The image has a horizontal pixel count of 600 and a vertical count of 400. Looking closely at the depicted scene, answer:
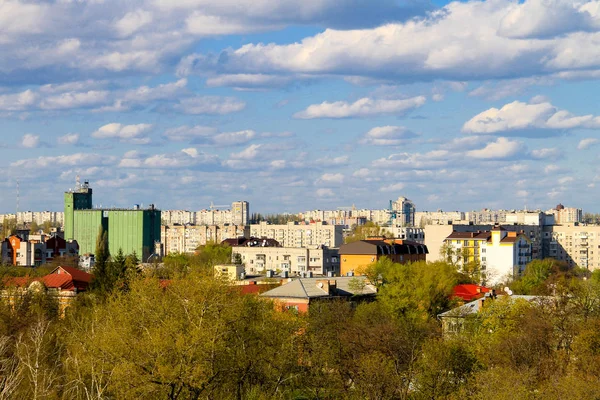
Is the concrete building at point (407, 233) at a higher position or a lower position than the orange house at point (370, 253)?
higher

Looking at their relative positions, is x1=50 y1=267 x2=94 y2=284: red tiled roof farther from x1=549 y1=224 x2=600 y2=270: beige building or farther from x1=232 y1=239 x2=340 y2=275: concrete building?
x1=549 y1=224 x2=600 y2=270: beige building

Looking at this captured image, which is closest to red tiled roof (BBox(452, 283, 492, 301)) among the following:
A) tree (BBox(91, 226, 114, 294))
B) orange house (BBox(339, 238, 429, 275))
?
orange house (BBox(339, 238, 429, 275))

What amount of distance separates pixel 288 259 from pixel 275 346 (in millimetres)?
91655

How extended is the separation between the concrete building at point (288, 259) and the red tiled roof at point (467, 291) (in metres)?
42.6

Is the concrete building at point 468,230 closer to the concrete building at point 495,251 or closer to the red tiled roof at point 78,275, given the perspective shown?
the concrete building at point 495,251

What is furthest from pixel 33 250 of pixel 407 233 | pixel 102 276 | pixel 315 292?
pixel 407 233

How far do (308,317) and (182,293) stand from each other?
21.6 meters

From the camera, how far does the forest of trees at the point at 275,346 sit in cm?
3081

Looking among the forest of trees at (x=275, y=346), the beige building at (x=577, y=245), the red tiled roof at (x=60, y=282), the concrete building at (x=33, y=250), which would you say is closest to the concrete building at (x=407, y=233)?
the beige building at (x=577, y=245)

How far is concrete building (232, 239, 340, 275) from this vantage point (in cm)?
12325

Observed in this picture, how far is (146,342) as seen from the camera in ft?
102

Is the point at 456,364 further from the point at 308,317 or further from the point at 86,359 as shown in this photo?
the point at 86,359

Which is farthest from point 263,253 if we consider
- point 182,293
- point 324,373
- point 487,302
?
point 182,293

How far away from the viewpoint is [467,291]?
7744 centimetres
